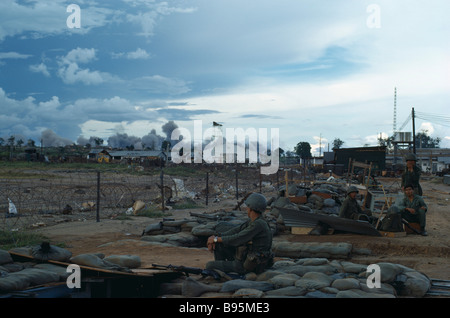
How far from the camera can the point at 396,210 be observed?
10.2m

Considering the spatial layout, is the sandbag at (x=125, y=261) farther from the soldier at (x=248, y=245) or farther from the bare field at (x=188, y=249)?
the soldier at (x=248, y=245)

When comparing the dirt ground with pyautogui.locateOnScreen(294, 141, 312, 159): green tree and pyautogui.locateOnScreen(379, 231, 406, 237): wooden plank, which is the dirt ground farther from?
pyautogui.locateOnScreen(294, 141, 312, 159): green tree

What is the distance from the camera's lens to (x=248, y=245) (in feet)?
19.8

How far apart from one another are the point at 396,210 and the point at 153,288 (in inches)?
265

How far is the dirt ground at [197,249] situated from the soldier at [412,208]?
1.36 ft

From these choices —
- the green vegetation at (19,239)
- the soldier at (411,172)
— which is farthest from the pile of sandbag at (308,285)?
the soldier at (411,172)

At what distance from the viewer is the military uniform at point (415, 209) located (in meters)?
10.4

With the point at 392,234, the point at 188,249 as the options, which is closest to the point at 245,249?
the point at 188,249

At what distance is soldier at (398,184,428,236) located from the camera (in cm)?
1040

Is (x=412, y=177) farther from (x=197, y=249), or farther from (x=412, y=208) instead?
(x=197, y=249)

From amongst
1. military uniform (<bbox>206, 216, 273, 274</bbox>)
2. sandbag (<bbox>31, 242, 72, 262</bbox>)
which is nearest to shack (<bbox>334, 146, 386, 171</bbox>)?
military uniform (<bbox>206, 216, 273, 274</bbox>)

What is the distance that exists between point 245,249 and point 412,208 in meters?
6.05

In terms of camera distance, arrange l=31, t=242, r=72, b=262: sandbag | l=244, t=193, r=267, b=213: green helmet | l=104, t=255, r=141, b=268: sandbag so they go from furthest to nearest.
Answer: l=104, t=255, r=141, b=268: sandbag, l=31, t=242, r=72, b=262: sandbag, l=244, t=193, r=267, b=213: green helmet
